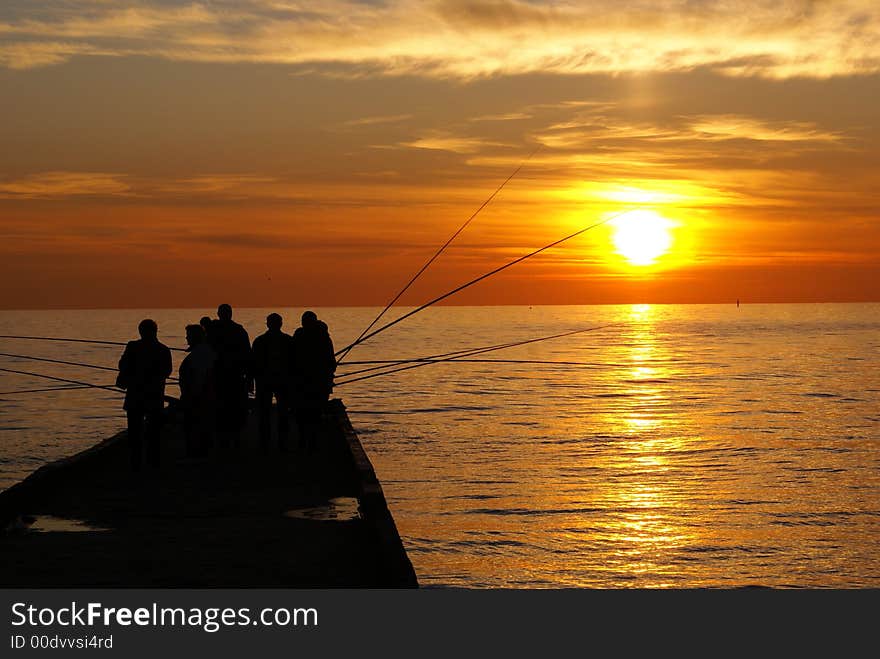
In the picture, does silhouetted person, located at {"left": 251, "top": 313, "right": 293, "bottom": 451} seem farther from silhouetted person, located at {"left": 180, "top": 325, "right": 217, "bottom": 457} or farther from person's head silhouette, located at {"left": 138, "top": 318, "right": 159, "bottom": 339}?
person's head silhouette, located at {"left": 138, "top": 318, "right": 159, "bottom": 339}

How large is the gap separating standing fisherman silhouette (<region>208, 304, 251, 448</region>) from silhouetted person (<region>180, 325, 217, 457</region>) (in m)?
0.43

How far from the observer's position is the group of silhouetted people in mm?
14008

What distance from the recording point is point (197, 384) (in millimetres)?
14172

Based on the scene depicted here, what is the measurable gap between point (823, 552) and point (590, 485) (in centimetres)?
644

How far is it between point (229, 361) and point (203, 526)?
4594 millimetres

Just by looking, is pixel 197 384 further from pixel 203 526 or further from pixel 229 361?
pixel 203 526

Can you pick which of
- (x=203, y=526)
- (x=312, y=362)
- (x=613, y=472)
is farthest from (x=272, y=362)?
(x=613, y=472)

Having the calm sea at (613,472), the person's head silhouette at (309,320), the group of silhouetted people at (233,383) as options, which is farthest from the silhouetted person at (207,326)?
the calm sea at (613,472)

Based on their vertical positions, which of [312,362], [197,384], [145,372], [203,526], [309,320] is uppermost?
[309,320]

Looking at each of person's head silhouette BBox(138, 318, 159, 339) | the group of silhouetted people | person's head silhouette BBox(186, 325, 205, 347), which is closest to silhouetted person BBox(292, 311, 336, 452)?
the group of silhouetted people
